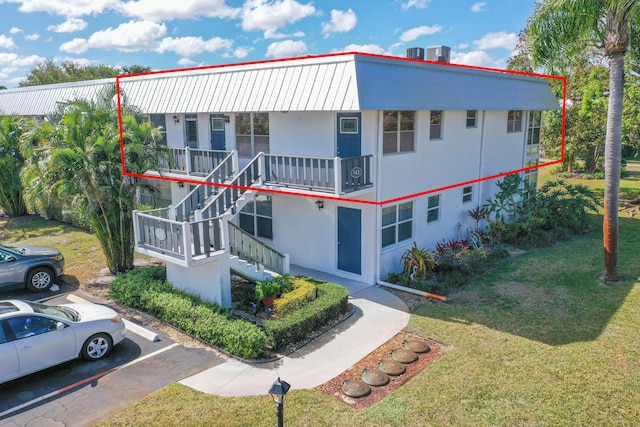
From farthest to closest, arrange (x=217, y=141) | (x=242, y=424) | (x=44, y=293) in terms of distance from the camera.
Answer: (x=217, y=141), (x=44, y=293), (x=242, y=424)

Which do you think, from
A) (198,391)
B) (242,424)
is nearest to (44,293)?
(198,391)

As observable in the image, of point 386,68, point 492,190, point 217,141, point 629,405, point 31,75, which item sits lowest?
point 629,405

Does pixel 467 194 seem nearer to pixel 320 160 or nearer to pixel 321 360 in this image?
pixel 320 160

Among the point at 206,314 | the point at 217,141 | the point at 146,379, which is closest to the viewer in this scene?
the point at 146,379

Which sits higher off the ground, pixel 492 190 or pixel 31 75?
pixel 31 75

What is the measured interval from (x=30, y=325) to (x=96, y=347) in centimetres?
132

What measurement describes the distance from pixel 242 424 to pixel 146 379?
2479 mm

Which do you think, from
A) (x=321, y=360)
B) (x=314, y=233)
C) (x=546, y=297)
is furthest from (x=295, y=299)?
(x=546, y=297)

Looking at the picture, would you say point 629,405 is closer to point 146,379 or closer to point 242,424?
point 242,424

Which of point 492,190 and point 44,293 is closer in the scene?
point 44,293

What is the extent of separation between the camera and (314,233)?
14734 mm

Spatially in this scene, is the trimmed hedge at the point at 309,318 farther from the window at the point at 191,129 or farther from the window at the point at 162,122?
the window at the point at 162,122

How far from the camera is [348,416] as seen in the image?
7.70m

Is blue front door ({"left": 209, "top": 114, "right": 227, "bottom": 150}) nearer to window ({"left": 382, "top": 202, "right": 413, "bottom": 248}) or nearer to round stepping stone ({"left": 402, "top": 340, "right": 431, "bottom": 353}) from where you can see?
window ({"left": 382, "top": 202, "right": 413, "bottom": 248})
